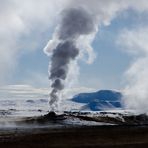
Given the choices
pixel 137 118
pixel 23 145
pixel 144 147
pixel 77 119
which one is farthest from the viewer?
pixel 137 118

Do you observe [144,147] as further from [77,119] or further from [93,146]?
[77,119]

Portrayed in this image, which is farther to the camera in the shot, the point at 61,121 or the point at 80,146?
the point at 61,121

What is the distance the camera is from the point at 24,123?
416 ft

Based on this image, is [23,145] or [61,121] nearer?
[23,145]

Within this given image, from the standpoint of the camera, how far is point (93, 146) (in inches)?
2034

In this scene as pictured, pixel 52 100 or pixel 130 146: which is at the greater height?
pixel 52 100

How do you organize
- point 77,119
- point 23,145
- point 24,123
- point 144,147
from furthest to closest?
1. point 77,119
2. point 24,123
3. point 23,145
4. point 144,147

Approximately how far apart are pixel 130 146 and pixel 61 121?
84116 millimetres

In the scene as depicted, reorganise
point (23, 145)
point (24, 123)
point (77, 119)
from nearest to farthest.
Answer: point (23, 145) < point (24, 123) < point (77, 119)

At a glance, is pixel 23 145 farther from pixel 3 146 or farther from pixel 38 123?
pixel 38 123

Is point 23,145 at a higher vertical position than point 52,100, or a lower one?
lower

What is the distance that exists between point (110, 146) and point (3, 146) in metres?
13.0

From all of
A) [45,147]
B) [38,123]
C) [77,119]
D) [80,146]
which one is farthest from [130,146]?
[77,119]

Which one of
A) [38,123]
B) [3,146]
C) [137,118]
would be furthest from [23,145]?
[137,118]
